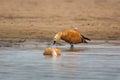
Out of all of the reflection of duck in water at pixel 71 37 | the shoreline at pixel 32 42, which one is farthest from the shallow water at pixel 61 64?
the shoreline at pixel 32 42

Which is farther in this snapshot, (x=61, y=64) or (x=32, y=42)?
(x=32, y=42)

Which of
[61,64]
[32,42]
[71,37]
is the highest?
[71,37]

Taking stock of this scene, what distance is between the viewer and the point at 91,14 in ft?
106

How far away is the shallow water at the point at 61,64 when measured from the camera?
13.6 metres

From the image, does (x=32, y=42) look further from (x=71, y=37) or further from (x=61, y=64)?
(x=61, y=64)

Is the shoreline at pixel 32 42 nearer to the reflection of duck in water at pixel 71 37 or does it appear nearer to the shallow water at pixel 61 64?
the reflection of duck in water at pixel 71 37

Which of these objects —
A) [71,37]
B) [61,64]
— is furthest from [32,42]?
[61,64]

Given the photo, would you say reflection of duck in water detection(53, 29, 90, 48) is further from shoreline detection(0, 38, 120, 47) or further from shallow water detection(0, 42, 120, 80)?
shoreline detection(0, 38, 120, 47)

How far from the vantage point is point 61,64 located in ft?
52.6

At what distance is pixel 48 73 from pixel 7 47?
791cm

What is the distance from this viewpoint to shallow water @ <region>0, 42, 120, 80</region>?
1355 centimetres

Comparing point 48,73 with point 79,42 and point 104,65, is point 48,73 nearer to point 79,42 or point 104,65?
point 104,65

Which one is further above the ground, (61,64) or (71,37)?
(71,37)

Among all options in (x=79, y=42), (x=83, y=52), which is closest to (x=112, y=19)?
(x=79, y=42)
